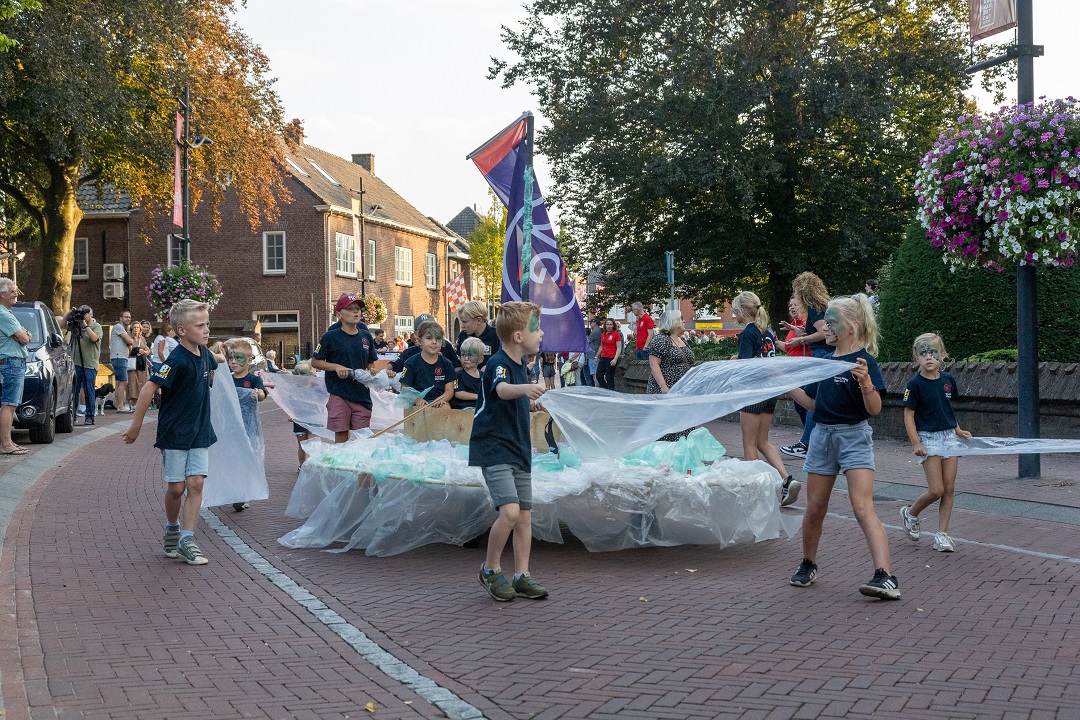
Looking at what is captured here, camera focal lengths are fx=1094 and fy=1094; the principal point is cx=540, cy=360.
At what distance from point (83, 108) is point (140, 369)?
659cm

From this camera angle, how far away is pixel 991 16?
10320 mm

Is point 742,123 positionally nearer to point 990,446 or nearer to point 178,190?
point 178,190

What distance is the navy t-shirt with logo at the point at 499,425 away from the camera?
5980mm

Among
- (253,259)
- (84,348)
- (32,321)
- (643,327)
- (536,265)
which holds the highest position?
(253,259)

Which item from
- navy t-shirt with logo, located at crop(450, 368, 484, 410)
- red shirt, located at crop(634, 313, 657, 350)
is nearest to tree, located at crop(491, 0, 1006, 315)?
red shirt, located at crop(634, 313, 657, 350)

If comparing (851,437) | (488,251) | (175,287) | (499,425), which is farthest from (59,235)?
(488,251)

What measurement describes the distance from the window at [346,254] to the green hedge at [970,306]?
110 feet

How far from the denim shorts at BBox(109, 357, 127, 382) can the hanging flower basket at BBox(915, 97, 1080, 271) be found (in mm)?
15108

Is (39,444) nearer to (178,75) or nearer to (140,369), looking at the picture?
(140,369)

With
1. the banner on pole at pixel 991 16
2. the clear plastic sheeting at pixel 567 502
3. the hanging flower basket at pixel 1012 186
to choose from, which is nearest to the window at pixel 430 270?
the banner on pole at pixel 991 16

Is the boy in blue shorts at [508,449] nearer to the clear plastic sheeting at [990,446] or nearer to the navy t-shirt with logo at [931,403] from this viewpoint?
the navy t-shirt with logo at [931,403]

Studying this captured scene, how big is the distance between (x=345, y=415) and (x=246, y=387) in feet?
3.38

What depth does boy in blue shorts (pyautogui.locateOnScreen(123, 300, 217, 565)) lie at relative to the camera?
23.2ft

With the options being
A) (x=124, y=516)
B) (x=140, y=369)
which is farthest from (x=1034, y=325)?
(x=140, y=369)
